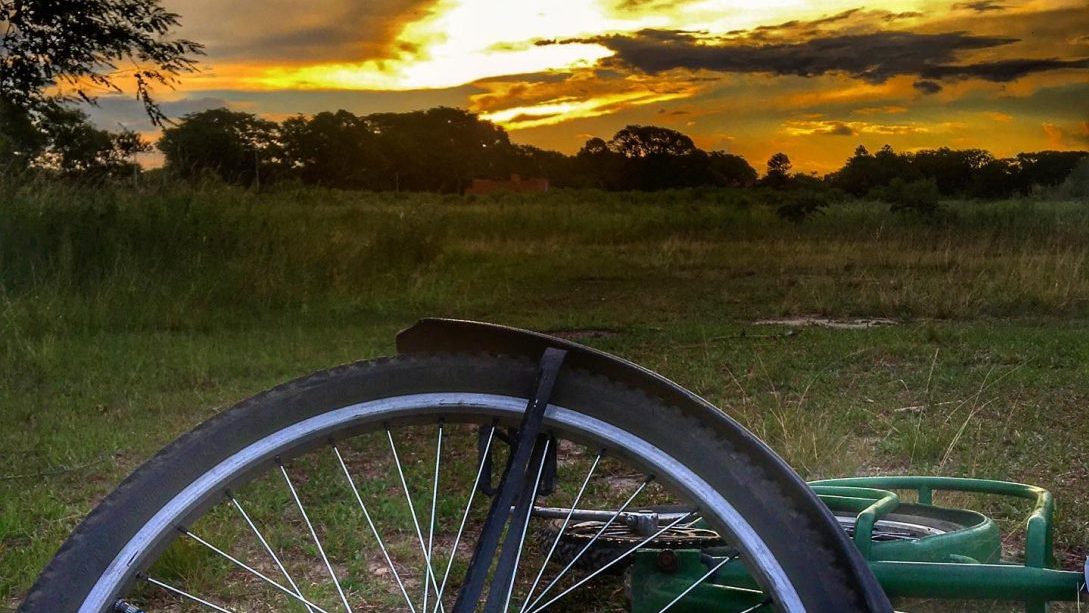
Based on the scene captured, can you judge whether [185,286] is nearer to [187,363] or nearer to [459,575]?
[187,363]

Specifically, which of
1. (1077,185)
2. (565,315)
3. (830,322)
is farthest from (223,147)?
(1077,185)

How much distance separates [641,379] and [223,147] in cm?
1269

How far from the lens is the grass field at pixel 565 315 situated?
4094mm

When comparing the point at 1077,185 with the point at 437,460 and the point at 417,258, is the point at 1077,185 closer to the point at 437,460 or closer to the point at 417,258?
the point at 417,258

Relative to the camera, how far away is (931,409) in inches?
196

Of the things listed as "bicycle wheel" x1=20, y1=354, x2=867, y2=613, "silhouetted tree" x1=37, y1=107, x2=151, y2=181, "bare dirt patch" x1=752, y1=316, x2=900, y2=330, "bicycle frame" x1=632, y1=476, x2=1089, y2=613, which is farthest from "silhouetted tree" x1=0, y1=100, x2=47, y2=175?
"bicycle wheel" x1=20, y1=354, x2=867, y2=613

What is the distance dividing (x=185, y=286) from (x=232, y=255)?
94 centimetres

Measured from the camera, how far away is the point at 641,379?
1.34 meters

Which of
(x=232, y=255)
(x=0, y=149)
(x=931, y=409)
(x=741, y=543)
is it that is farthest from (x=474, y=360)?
(x=0, y=149)

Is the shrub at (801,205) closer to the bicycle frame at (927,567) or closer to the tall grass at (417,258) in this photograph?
the tall grass at (417,258)

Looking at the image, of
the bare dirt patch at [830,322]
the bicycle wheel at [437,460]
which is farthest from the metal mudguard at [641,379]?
the bare dirt patch at [830,322]

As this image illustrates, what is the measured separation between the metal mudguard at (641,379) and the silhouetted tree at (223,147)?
10.4 m

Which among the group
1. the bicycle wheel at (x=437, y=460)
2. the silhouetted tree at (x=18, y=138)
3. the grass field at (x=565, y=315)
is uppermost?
the silhouetted tree at (x=18, y=138)

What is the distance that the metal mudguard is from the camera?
124 cm
